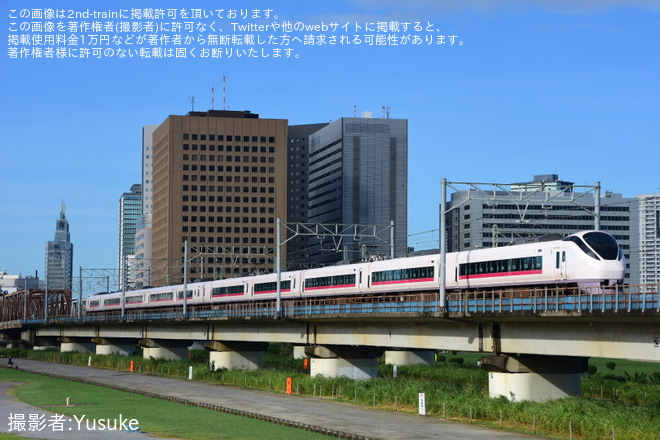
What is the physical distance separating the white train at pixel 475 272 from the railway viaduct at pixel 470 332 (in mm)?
1100

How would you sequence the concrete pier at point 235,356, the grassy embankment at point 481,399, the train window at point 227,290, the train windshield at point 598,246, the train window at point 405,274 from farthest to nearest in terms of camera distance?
the train window at point 227,290 → the concrete pier at point 235,356 → the train window at point 405,274 → the train windshield at point 598,246 → the grassy embankment at point 481,399

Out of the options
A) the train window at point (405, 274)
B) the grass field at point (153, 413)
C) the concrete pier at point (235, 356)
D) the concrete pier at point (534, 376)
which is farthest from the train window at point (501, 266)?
the concrete pier at point (235, 356)

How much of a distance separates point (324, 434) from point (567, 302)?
12.7 m

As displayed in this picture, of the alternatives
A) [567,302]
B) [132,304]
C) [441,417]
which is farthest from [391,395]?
[132,304]

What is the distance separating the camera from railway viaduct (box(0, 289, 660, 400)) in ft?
144

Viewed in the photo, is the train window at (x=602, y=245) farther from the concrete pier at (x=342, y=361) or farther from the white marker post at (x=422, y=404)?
the concrete pier at (x=342, y=361)

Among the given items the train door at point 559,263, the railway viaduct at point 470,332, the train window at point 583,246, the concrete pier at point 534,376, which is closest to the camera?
the railway viaduct at point 470,332

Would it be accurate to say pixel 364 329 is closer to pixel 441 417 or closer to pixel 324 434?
pixel 441 417

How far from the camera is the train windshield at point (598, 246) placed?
52469 millimetres

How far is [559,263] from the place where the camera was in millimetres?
53594

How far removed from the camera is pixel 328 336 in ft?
238

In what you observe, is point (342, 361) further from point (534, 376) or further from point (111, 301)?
point (111, 301)

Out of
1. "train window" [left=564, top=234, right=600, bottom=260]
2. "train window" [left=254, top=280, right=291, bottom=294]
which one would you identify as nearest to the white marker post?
"train window" [left=564, top=234, right=600, bottom=260]

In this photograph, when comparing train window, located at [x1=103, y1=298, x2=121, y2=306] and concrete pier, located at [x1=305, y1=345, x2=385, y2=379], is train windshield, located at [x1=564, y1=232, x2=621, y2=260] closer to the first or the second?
concrete pier, located at [x1=305, y1=345, x2=385, y2=379]
